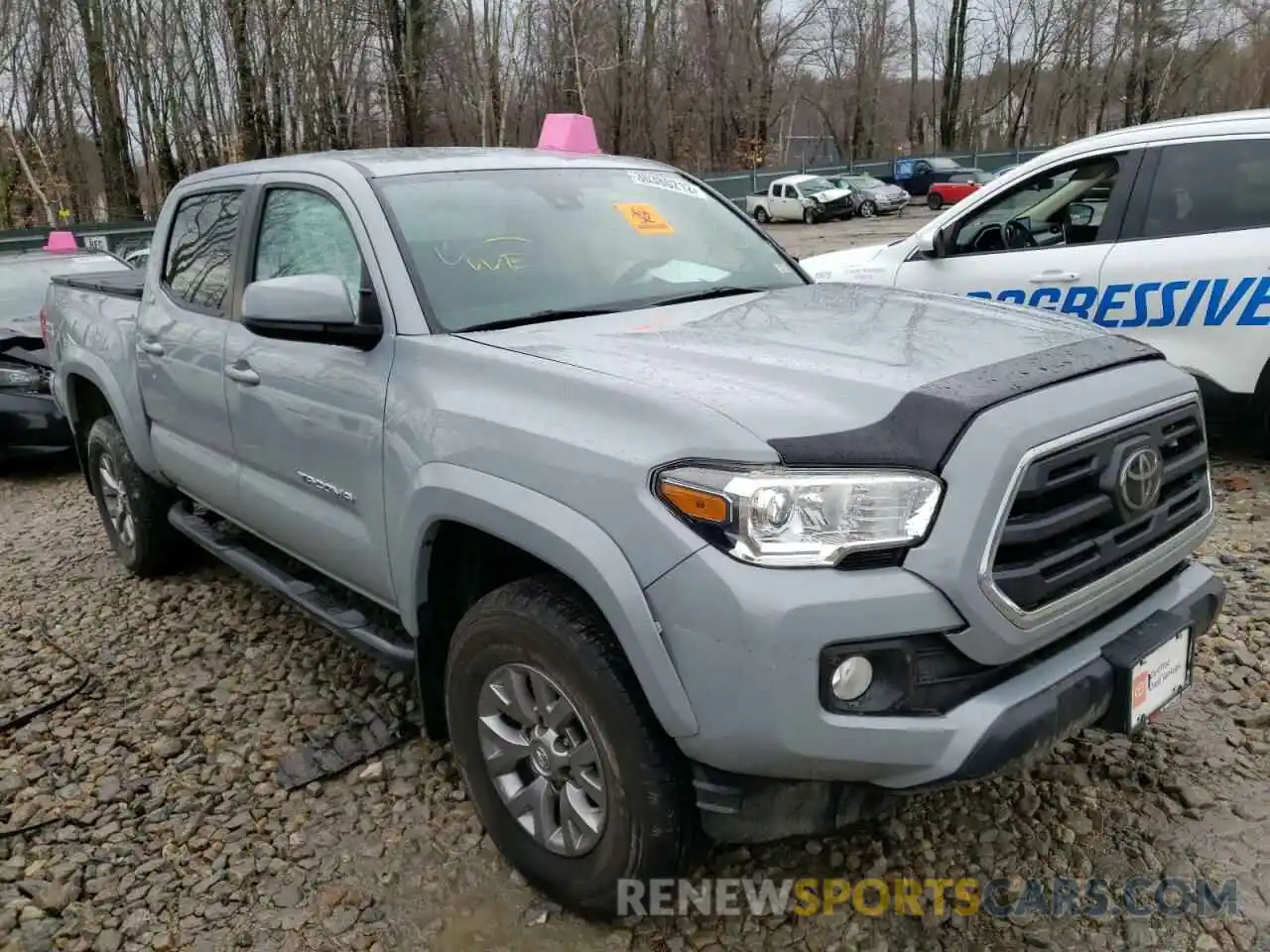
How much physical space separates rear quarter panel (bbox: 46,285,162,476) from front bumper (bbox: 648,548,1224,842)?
11.2ft

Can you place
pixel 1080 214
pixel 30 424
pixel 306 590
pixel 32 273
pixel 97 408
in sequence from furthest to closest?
pixel 32 273, pixel 30 424, pixel 1080 214, pixel 97 408, pixel 306 590

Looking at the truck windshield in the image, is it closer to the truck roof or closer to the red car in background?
the truck roof

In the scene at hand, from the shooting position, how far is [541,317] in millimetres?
2863

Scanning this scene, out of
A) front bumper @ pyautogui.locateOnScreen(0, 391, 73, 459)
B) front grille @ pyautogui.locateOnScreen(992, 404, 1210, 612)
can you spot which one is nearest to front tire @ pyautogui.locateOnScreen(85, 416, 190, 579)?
front bumper @ pyautogui.locateOnScreen(0, 391, 73, 459)

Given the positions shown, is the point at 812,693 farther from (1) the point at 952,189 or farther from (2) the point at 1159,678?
(1) the point at 952,189

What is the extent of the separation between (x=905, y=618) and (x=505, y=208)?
1.91m

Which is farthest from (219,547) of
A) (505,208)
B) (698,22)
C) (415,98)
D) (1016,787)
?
(698,22)

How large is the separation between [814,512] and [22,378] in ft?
22.8

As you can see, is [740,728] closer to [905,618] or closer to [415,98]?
[905,618]

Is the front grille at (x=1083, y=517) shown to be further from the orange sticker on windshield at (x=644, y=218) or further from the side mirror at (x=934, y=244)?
the side mirror at (x=934, y=244)

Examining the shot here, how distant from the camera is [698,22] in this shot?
176ft

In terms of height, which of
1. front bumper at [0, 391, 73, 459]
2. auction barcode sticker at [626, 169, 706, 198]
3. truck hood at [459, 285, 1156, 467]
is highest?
auction barcode sticker at [626, 169, 706, 198]

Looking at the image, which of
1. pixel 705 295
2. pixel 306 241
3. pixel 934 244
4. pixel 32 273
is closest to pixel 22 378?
pixel 32 273

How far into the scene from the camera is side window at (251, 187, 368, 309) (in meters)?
3.11
